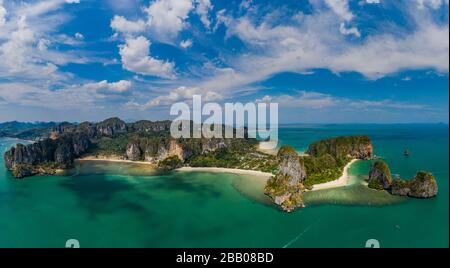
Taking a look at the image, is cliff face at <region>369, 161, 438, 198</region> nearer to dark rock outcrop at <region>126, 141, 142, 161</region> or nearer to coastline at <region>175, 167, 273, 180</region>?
coastline at <region>175, 167, 273, 180</region>

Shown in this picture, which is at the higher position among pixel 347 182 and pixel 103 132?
pixel 103 132

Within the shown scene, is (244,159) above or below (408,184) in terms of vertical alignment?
above

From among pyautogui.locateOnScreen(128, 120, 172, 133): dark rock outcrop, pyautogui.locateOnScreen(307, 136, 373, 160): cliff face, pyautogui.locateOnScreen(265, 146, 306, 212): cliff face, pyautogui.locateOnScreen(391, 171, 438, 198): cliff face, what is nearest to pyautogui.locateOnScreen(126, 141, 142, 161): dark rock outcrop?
pyautogui.locateOnScreen(128, 120, 172, 133): dark rock outcrop

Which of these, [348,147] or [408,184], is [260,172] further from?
[348,147]

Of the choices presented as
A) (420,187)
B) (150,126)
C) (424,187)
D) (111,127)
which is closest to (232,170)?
(420,187)

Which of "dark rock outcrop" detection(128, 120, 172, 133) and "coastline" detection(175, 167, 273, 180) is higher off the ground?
"dark rock outcrop" detection(128, 120, 172, 133)
